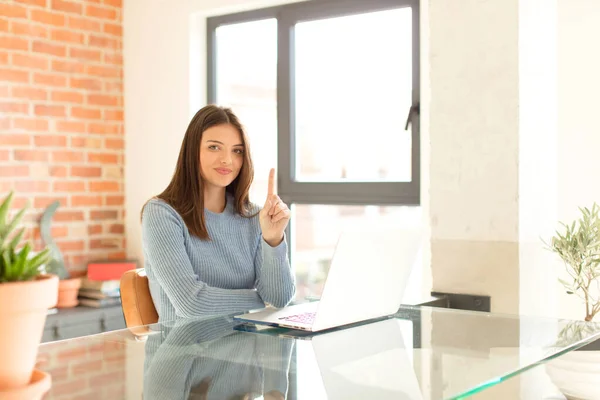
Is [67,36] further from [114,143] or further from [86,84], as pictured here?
[114,143]

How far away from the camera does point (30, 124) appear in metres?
3.59

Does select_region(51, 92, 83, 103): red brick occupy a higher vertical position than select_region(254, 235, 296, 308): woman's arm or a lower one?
higher

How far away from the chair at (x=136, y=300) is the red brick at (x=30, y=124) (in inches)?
63.2

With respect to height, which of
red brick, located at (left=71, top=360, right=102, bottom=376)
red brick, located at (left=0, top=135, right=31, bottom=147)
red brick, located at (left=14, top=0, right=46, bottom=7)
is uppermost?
red brick, located at (left=14, top=0, right=46, bottom=7)

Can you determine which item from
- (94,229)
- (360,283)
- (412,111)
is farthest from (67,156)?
(360,283)

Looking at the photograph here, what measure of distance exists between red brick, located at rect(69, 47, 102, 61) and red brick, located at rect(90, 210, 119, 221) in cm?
80

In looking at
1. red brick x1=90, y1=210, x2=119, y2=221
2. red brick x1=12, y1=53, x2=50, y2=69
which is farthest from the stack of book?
red brick x1=12, y1=53, x2=50, y2=69

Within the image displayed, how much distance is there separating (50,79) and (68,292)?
1.06 meters

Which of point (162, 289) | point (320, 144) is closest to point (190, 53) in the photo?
point (320, 144)

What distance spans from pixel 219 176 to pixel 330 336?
1083mm

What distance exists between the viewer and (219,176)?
245 centimetres

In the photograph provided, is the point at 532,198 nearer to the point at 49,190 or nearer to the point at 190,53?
the point at 190,53

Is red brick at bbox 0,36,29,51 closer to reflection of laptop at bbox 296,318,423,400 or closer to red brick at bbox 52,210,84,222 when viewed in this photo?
red brick at bbox 52,210,84,222

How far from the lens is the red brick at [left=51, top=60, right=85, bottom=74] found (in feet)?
12.1
